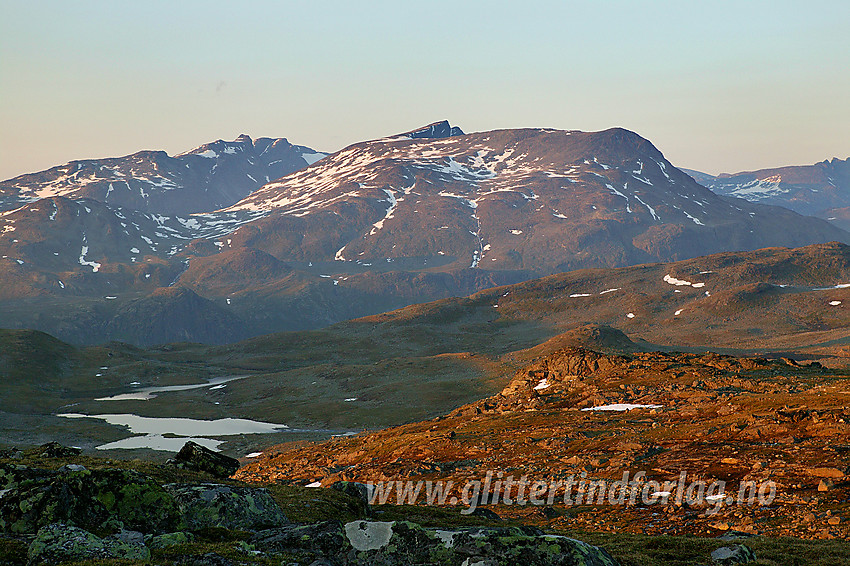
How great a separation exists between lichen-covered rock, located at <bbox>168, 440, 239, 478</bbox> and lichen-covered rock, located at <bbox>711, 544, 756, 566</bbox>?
2668cm

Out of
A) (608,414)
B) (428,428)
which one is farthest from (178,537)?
(428,428)

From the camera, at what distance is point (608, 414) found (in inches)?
3132

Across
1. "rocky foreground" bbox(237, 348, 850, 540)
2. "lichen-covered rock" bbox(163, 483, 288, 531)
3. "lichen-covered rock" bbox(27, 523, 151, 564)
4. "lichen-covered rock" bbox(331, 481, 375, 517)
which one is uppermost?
"lichen-covered rock" bbox(27, 523, 151, 564)

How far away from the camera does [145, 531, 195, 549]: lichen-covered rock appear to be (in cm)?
2167

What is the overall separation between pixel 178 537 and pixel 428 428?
244 ft

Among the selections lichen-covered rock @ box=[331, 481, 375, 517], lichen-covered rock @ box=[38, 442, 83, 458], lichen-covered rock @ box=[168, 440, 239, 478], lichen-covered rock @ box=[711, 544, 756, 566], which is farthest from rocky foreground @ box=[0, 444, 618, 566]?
lichen-covered rock @ box=[38, 442, 83, 458]

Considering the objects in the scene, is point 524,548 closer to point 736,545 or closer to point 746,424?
point 736,545

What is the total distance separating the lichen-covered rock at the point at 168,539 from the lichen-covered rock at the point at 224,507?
8.57 ft

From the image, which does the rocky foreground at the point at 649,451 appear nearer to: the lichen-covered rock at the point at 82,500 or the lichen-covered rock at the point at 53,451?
the lichen-covered rock at the point at 53,451

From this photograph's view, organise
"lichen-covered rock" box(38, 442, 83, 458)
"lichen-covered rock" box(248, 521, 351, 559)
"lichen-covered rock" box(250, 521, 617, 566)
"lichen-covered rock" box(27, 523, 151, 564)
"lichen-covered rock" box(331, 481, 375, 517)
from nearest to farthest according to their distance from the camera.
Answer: "lichen-covered rock" box(250, 521, 617, 566)
"lichen-covered rock" box(27, 523, 151, 564)
"lichen-covered rock" box(248, 521, 351, 559)
"lichen-covered rock" box(331, 481, 375, 517)
"lichen-covered rock" box(38, 442, 83, 458)

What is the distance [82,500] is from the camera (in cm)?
2361

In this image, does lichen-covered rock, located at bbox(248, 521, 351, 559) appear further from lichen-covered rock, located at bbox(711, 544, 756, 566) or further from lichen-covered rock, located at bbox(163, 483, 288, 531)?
lichen-covered rock, located at bbox(711, 544, 756, 566)

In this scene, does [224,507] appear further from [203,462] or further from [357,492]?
[203,462]

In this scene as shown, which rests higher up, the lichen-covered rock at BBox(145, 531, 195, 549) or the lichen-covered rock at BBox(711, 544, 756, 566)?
the lichen-covered rock at BBox(145, 531, 195, 549)
